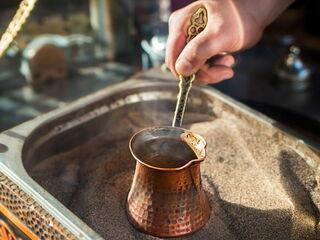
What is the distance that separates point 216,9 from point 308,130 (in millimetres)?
553

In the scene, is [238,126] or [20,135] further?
[238,126]

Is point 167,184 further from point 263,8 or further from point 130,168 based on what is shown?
point 263,8

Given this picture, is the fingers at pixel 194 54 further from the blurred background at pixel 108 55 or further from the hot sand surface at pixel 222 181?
the blurred background at pixel 108 55

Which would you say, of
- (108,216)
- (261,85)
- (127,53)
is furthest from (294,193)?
(127,53)

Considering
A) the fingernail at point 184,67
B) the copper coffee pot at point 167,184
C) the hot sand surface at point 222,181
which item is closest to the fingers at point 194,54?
the fingernail at point 184,67

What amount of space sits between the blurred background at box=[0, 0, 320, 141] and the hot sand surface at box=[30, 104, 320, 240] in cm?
96

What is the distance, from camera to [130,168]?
1360 millimetres

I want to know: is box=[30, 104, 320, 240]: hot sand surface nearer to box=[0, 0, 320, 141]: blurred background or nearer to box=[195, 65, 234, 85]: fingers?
Answer: box=[195, 65, 234, 85]: fingers

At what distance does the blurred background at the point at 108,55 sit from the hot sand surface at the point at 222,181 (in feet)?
3.15

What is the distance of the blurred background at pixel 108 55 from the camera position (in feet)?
9.09

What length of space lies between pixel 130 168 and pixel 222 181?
0.92 feet

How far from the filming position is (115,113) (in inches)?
62.5

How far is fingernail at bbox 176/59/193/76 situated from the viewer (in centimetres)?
124

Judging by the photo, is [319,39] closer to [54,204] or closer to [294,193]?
[294,193]
